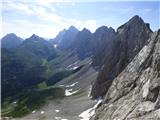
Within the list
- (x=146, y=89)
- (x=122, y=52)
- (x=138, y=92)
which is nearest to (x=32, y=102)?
(x=122, y=52)

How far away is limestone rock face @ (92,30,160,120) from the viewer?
5206 cm

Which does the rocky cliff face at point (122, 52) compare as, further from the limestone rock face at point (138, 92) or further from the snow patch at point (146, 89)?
the snow patch at point (146, 89)

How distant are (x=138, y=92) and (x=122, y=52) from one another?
86929 mm

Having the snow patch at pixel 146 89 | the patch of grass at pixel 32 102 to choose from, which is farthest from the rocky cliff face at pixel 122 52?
the snow patch at pixel 146 89

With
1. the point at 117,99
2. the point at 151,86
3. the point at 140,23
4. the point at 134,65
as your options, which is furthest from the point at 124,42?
the point at 151,86

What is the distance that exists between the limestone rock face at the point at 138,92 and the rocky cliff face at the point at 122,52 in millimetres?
54598

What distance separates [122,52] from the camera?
147500mm

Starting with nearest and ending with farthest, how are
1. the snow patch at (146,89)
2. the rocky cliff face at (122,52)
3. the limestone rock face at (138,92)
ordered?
1. the limestone rock face at (138,92)
2. the snow patch at (146,89)
3. the rocky cliff face at (122,52)

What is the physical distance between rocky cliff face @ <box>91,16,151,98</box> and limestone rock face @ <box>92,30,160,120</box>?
179 feet

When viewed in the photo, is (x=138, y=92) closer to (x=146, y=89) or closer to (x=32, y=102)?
(x=146, y=89)

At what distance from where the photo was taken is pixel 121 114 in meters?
57.7

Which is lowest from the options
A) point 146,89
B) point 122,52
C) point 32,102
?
point 32,102

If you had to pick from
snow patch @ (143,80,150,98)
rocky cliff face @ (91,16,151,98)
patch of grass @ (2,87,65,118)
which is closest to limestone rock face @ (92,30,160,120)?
snow patch @ (143,80,150,98)

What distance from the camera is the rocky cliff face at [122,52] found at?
137375mm
